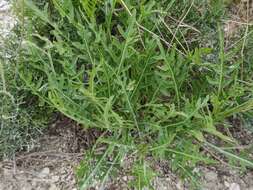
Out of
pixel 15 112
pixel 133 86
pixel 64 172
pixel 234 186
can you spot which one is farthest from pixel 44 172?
pixel 234 186

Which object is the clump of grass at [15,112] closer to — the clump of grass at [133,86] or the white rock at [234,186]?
the clump of grass at [133,86]

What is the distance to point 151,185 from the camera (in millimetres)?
1148

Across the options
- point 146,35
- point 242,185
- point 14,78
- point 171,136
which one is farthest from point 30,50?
point 242,185

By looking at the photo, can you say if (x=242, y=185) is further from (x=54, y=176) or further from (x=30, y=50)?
(x=30, y=50)

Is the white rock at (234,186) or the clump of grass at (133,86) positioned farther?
the white rock at (234,186)

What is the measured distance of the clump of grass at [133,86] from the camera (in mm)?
1053

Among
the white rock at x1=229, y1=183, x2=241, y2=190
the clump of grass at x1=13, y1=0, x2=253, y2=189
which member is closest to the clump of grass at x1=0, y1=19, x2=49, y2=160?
the clump of grass at x1=13, y1=0, x2=253, y2=189

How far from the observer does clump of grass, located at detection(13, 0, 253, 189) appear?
41.4 inches

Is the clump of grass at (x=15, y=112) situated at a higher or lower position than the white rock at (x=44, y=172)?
higher

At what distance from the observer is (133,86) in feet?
3.48

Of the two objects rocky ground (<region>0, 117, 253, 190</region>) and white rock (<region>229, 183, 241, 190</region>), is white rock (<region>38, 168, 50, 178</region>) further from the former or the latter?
white rock (<region>229, 183, 241, 190</region>)

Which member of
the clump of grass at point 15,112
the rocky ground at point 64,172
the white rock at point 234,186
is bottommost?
the white rock at point 234,186

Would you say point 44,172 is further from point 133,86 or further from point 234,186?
point 234,186

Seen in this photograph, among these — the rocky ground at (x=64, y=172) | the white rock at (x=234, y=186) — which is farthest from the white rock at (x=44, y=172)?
the white rock at (x=234, y=186)
